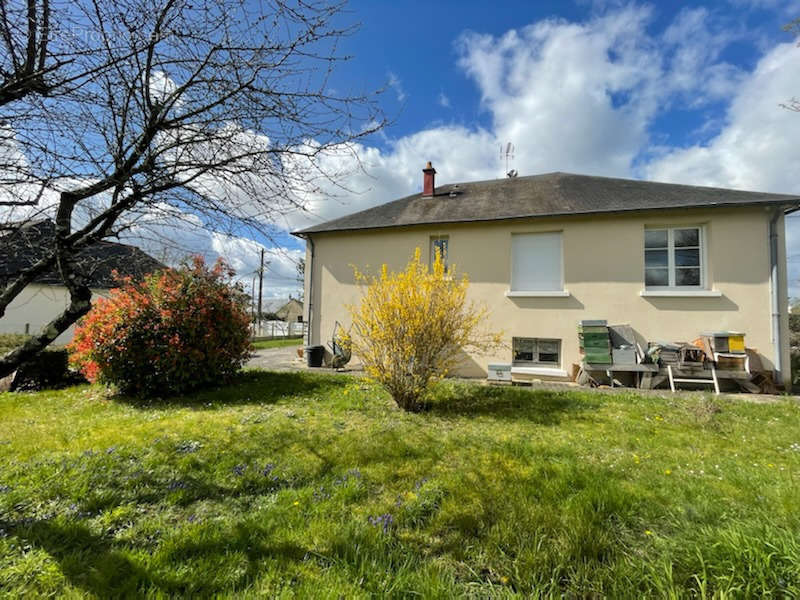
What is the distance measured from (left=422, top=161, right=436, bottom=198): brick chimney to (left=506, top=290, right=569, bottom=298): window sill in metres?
4.99

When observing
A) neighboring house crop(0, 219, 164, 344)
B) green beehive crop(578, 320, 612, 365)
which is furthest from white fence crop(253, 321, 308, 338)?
neighboring house crop(0, 219, 164, 344)

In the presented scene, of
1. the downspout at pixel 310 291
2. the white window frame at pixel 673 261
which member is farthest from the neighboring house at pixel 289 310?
the white window frame at pixel 673 261

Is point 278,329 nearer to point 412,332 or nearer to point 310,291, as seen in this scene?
point 310,291

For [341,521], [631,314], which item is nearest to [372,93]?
[341,521]

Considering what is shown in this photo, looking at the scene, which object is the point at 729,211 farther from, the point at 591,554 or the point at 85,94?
the point at 85,94

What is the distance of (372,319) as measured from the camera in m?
5.70

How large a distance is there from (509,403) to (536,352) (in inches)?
138

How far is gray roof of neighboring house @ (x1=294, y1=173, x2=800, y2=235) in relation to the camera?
8008 mm

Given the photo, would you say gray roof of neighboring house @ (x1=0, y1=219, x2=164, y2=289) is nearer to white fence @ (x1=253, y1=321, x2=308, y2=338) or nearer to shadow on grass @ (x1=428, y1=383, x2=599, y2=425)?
shadow on grass @ (x1=428, y1=383, x2=599, y2=425)

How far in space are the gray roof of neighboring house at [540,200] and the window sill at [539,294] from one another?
6.49 feet

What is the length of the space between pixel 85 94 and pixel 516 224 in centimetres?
880

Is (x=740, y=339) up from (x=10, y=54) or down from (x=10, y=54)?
down

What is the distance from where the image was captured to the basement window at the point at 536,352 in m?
8.90

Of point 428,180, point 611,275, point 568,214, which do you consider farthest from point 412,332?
point 428,180
